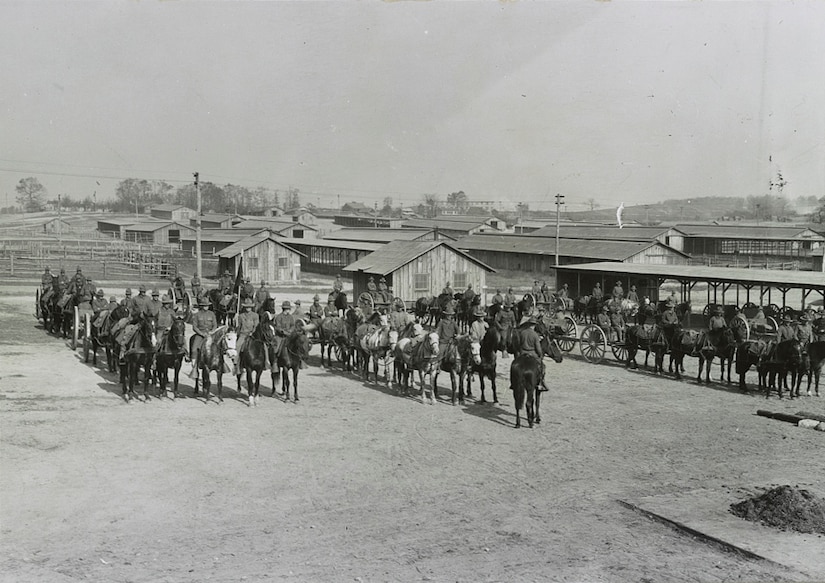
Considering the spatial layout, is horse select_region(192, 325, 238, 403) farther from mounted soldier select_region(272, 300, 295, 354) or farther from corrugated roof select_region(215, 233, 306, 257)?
corrugated roof select_region(215, 233, 306, 257)

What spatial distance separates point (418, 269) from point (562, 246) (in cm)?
2136

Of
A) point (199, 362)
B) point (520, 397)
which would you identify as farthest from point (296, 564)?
point (199, 362)

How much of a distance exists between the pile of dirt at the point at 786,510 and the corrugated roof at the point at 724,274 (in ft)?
50.8

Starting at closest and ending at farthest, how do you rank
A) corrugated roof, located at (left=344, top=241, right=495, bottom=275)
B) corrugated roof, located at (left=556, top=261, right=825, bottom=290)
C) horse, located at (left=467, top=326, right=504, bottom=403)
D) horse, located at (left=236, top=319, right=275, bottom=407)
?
horse, located at (left=236, top=319, right=275, bottom=407) → horse, located at (left=467, top=326, right=504, bottom=403) → corrugated roof, located at (left=556, top=261, right=825, bottom=290) → corrugated roof, located at (left=344, top=241, right=495, bottom=275)

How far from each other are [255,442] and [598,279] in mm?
27334

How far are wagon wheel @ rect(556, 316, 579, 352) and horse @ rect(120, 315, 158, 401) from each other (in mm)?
13227

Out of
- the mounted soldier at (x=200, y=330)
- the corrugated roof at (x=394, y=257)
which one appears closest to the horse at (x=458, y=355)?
the mounted soldier at (x=200, y=330)

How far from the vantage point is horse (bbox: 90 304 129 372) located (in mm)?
20094

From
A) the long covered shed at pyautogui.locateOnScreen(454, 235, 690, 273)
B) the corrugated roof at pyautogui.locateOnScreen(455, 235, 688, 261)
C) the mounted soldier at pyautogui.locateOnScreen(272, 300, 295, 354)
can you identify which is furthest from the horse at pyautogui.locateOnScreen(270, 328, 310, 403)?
the corrugated roof at pyautogui.locateOnScreen(455, 235, 688, 261)

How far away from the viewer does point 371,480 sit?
1234cm

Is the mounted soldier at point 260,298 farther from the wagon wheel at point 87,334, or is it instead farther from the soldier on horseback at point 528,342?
the soldier on horseback at point 528,342

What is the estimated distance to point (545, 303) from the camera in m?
31.2

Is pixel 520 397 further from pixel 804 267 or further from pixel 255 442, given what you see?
pixel 804 267

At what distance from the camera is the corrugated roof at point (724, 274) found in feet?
85.0
